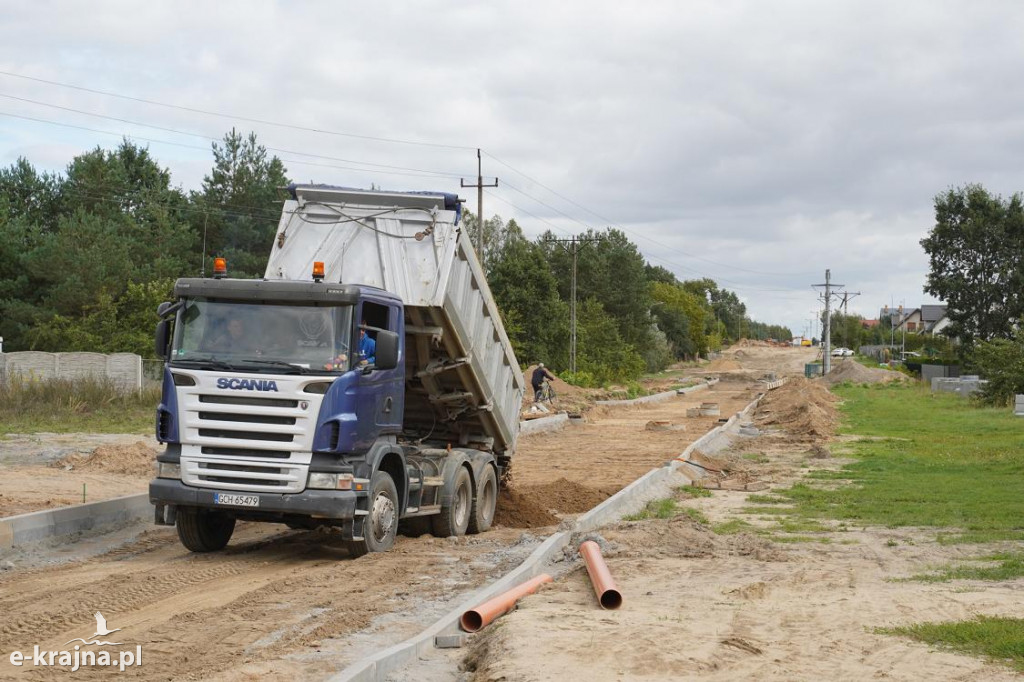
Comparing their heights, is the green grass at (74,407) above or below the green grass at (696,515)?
above

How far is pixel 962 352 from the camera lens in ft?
246

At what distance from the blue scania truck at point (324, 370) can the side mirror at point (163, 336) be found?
0.05 ft

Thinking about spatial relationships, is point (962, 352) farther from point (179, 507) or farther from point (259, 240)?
point (179, 507)

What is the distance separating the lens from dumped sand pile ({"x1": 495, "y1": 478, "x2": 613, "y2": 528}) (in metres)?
14.8

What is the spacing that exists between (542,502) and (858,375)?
6324 centimetres

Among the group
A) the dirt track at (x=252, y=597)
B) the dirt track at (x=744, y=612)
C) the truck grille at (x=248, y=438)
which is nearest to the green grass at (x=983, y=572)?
the dirt track at (x=744, y=612)

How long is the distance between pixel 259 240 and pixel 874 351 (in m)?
102

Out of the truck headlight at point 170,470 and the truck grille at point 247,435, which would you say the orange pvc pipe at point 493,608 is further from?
the truck headlight at point 170,470

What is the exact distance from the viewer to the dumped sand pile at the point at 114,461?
17.7 meters

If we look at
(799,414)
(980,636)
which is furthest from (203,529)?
(799,414)

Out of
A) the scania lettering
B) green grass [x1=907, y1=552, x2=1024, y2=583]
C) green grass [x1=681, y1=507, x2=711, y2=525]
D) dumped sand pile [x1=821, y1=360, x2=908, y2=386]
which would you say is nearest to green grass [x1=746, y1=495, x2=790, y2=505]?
green grass [x1=681, y1=507, x2=711, y2=525]

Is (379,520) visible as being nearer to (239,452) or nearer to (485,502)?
(239,452)

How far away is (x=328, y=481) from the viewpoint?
10.1 meters

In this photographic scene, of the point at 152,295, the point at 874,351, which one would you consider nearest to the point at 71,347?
the point at 152,295
